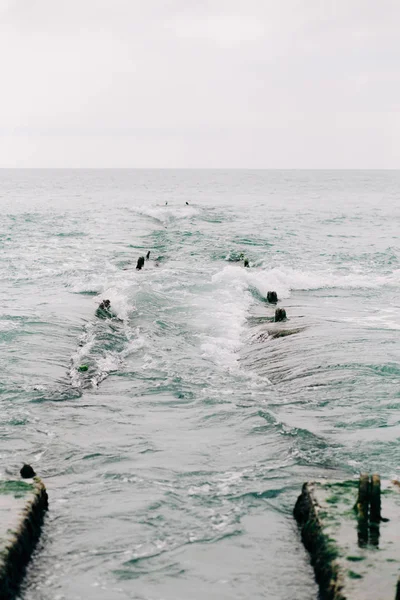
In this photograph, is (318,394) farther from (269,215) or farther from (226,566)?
(269,215)

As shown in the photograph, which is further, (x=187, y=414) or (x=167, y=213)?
(x=167, y=213)

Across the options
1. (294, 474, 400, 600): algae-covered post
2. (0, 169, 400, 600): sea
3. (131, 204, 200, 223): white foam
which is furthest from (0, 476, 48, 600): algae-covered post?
(131, 204, 200, 223): white foam

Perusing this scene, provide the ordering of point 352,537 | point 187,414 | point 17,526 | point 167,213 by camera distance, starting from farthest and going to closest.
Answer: point 167,213 → point 187,414 → point 17,526 → point 352,537

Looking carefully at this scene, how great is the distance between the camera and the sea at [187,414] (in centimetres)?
663

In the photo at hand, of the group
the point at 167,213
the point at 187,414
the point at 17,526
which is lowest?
the point at 187,414

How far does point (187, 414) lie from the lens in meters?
10.9

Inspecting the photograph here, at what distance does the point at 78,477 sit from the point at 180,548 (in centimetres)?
214

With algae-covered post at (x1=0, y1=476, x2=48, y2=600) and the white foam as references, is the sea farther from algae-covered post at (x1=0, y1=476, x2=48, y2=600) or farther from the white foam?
the white foam

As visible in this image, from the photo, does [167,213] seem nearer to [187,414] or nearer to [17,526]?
[187,414]

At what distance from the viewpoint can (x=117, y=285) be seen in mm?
22344

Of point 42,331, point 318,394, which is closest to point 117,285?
point 42,331

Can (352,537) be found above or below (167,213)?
below

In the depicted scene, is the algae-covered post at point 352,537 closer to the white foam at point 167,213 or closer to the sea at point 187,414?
the sea at point 187,414

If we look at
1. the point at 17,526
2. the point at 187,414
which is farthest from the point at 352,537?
the point at 187,414
